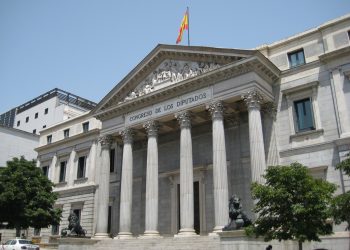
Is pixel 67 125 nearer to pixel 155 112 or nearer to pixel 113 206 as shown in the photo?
pixel 113 206

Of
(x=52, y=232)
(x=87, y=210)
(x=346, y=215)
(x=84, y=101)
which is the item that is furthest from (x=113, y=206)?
(x=84, y=101)

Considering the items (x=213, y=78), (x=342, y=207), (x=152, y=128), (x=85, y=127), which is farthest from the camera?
(x=85, y=127)

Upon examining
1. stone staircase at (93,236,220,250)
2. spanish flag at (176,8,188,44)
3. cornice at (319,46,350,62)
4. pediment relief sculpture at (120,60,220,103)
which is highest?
spanish flag at (176,8,188,44)

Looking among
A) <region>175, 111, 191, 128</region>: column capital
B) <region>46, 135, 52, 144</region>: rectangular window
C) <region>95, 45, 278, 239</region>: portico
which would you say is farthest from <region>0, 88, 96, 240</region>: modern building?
<region>175, 111, 191, 128</region>: column capital

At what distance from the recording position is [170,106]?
30.0 m

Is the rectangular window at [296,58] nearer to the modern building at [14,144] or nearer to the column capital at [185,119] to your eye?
the column capital at [185,119]

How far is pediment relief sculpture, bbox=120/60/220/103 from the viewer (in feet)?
95.1

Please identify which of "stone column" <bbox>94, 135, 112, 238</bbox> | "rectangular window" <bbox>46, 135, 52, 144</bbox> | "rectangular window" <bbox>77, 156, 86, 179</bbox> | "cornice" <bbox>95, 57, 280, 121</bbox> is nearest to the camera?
"cornice" <bbox>95, 57, 280, 121</bbox>

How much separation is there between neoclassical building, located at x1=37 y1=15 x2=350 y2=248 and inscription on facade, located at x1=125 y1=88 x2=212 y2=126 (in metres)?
0.09

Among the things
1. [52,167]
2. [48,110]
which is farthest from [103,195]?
[48,110]

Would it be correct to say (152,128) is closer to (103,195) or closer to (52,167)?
(103,195)

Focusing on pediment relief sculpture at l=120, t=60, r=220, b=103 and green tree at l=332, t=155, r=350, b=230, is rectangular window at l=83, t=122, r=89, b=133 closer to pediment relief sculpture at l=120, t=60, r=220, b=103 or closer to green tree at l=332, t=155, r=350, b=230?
pediment relief sculpture at l=120, t=60, r=220, b=103

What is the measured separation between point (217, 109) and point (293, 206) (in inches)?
466

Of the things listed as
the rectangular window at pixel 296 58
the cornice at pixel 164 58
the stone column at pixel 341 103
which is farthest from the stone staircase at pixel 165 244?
the rectangular window at pixel 296 58
